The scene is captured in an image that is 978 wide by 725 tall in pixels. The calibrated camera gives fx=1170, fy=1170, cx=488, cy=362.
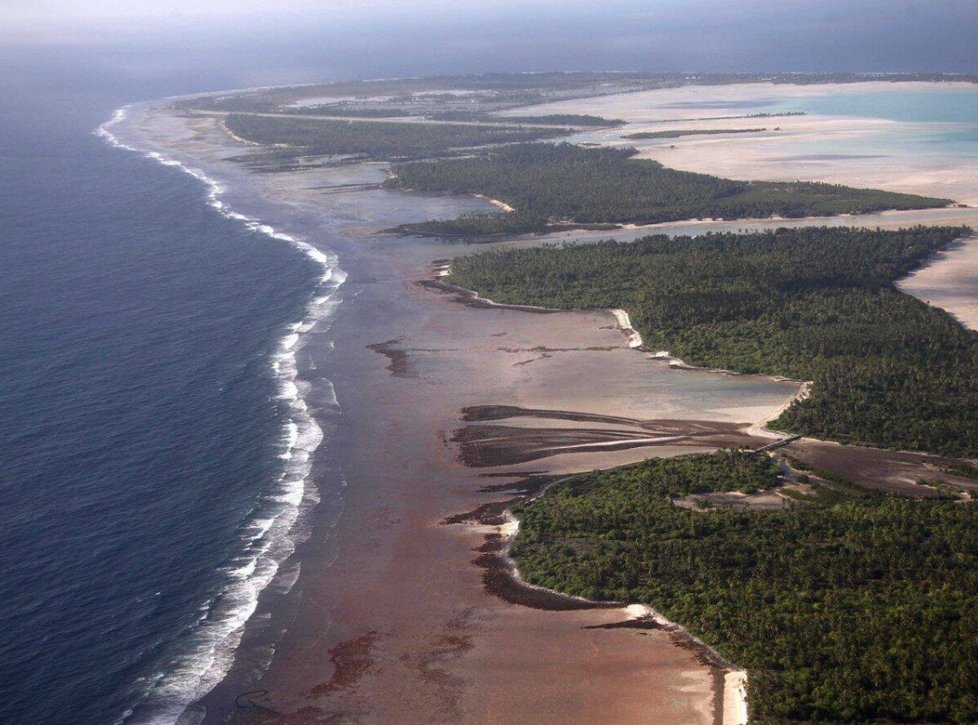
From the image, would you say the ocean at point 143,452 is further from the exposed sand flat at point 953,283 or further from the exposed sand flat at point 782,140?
the exposed sand flat at point 782,140

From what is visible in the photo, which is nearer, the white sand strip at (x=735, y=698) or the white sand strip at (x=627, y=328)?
the white sand strip at (x=735, y=698)

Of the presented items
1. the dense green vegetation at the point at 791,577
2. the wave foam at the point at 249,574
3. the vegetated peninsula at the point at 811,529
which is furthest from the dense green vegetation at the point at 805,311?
the wave foam at the point at 249,574

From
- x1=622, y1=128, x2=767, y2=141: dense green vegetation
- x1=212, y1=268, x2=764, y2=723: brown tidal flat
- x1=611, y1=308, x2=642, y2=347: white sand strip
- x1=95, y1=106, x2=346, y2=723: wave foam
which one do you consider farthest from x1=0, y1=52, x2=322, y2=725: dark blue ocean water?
x1=622, y1=128, x2=767, y2=141: dense green vegetation

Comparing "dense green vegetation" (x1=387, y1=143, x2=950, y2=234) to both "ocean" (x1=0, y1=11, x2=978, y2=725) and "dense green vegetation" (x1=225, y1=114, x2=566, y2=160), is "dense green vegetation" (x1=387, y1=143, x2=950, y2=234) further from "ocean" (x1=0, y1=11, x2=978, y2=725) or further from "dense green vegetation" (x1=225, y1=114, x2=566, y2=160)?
"ocean" (x1=0, y1=11, x2=978, y2=725)

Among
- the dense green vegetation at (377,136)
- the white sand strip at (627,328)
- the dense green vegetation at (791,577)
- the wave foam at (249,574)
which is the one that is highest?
the dense green vegetation at (377,136)

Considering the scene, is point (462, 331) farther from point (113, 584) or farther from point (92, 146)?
point (92, 146)

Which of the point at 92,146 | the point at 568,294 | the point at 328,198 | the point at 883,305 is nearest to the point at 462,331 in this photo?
the point at 568,294

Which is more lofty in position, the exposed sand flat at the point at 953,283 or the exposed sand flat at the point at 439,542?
the exposed sand flat at the point at 953,283

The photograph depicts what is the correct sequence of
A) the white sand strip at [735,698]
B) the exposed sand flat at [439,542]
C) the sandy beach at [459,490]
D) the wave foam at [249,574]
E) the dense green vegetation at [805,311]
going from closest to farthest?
the white sand strip at [735,698], the exposed sand flat at [439,542], the sandy beach at [459,490], the wave foam at [249,574], the dense green vegetation at [805,311]
